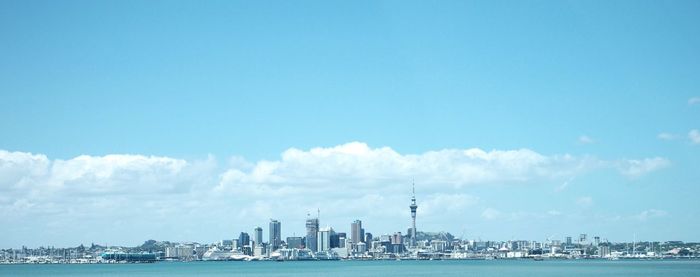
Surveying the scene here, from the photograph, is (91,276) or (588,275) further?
(91,276)

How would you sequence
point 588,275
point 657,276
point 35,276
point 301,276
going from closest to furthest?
point 657,276 → point 588,275 → point 301,276 → point 35,276

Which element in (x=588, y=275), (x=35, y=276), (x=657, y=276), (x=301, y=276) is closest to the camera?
(x=657, y=276)

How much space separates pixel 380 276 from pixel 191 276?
31.1 meters

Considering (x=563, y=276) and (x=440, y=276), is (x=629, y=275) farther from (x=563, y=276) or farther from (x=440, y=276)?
(x=440, y=276)

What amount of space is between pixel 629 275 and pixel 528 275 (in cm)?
1261

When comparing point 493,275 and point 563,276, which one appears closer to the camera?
point 563,276

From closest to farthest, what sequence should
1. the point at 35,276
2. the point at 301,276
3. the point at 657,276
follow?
the point at 657,276 < the point at 301,276 < the point at 35,276

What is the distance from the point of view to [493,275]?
110750mm

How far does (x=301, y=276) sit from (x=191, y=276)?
1983 cm

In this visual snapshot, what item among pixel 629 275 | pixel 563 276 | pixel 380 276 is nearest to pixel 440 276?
pixel 380 276

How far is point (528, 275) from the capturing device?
107m

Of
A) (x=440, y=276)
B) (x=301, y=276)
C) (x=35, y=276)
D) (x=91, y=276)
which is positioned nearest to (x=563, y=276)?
(x=440, y=276)

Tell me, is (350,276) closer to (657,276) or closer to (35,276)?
(657,276)

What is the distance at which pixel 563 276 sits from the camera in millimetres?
102188
